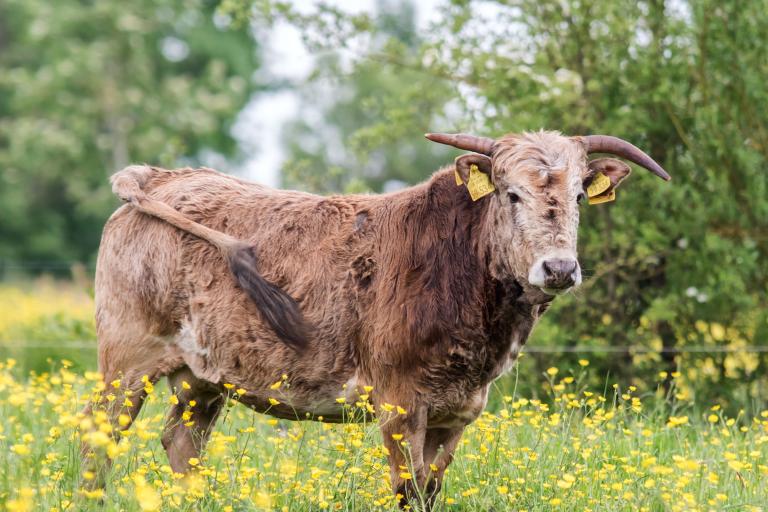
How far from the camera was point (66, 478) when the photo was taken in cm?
448

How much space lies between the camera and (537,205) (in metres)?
4.58

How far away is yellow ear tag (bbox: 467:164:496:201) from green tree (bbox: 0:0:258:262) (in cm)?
1423

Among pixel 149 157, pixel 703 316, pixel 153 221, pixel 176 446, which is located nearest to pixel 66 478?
pixel 176 446

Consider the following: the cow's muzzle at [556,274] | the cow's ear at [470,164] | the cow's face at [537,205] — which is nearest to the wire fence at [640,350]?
the cow's face at [537,205]

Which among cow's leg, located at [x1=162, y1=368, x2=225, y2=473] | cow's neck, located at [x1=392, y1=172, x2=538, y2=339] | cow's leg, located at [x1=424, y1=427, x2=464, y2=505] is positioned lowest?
cow's leg, located at [x1=162, y1=368, x2=225, y2=473]

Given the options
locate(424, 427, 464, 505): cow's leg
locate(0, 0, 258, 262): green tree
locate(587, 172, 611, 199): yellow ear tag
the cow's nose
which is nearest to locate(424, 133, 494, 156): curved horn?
locate(587, 172, 611, 199): yellow ear tag

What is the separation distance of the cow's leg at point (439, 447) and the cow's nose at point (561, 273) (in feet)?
3.25

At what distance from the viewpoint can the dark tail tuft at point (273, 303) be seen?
4.96 m

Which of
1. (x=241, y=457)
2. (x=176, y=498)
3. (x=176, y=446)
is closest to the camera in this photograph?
(x=176, y=498)

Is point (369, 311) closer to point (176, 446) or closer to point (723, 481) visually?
point (176, 446)

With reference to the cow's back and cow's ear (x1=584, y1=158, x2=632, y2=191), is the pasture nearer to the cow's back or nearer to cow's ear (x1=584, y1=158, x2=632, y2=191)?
the cow's back

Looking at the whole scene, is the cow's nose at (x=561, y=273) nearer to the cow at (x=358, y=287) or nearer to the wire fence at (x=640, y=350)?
the cow at (x=358, y=287)

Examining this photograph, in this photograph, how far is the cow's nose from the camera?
434 centimetres

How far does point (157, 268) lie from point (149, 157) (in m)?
19.5
